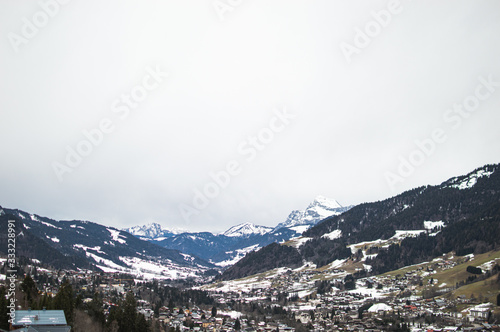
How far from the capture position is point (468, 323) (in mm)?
177000

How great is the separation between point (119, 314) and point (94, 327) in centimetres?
846

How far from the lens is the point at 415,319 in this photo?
196375 mm

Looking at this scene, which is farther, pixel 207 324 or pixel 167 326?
pixel 207 324

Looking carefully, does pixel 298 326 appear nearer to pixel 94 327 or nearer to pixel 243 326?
pixel 243 326

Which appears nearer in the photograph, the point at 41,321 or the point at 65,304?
the point at 41,321

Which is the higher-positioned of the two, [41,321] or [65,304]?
[65,304]

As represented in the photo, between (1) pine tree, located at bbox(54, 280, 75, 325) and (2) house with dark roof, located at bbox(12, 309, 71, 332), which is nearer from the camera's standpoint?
(2) house with dark roof, located at bbox(12, 309, 71, 332)

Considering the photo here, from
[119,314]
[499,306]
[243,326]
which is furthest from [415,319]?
[119,314]

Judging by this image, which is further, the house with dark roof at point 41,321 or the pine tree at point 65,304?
the pine tree at point 65,304

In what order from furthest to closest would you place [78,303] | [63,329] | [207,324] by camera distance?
[207,324], [78,303], [63,329]

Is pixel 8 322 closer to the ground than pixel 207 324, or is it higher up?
higher up

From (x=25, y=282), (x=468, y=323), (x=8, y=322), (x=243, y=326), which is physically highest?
(x=25, y=282)

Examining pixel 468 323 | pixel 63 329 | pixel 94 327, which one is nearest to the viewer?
pixel 63 329

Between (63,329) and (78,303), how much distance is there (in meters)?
54.2
